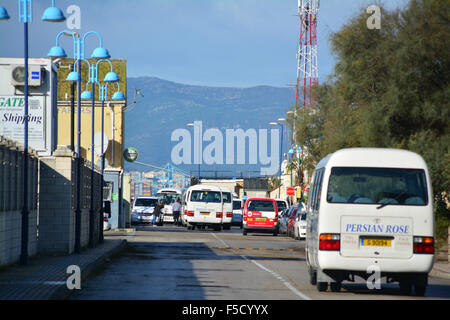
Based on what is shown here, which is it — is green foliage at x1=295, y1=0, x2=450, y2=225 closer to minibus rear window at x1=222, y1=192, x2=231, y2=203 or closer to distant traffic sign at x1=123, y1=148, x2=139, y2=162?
minibus rear window at x1=222, y1=192, x2=231, y2=203

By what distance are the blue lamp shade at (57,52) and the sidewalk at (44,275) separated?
5.57 meters

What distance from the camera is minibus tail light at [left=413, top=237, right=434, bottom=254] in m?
15.4

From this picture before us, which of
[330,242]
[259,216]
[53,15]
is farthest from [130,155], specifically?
[330,242]

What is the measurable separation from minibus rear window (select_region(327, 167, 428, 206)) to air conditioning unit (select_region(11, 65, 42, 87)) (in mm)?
16972

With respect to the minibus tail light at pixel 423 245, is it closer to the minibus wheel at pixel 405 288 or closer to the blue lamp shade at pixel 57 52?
the minibus wheel at pixel 405 288

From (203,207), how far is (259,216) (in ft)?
18.9

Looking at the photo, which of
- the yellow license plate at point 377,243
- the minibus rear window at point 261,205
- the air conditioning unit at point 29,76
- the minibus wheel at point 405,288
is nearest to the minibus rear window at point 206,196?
the minibus rear window at point 261,205

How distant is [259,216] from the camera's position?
47.5m

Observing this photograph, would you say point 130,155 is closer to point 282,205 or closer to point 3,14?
point 282,205

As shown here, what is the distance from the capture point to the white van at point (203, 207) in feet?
172

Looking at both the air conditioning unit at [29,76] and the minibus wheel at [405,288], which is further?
the air conditioning unit at [29,76]

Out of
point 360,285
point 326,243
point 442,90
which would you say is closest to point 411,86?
point 442,90

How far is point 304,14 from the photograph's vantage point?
2542 inches

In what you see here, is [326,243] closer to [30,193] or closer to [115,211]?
[30,193]
